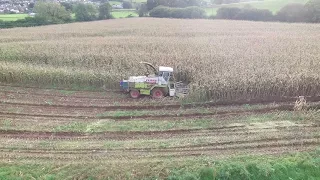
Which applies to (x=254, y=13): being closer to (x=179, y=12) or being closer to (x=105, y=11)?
(x=179, y=12)

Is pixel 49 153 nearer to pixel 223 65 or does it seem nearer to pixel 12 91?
pixel 12 91

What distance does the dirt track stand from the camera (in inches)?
477

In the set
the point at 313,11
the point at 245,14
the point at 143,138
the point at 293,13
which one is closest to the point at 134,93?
the point at 143,138

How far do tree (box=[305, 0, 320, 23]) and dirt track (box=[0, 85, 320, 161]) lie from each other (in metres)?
32.9

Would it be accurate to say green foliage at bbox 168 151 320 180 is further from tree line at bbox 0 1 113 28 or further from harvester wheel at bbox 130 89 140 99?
tree line at bbox 0 1 113 28

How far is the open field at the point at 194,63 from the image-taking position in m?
17.3

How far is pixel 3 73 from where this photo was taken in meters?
20.5

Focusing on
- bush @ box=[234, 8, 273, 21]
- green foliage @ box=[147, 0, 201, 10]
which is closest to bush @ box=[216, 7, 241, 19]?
bush @ box=[234, 8, 273, 21]

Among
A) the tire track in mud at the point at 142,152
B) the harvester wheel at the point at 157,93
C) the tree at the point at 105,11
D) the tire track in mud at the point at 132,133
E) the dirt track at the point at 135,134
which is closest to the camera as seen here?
the tire track in mud at the point at 142,152

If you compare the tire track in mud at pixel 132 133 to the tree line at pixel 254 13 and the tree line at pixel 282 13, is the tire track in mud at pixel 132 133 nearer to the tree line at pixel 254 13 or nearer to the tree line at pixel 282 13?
the tree line at pixel 282 13

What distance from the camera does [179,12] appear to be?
56.9 metres

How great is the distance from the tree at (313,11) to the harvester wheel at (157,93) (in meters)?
35.9

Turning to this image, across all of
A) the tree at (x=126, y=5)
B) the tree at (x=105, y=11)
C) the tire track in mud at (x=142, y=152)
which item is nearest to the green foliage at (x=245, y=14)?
the tree at (x=105, y=11)

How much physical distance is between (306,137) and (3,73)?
17.9 m
